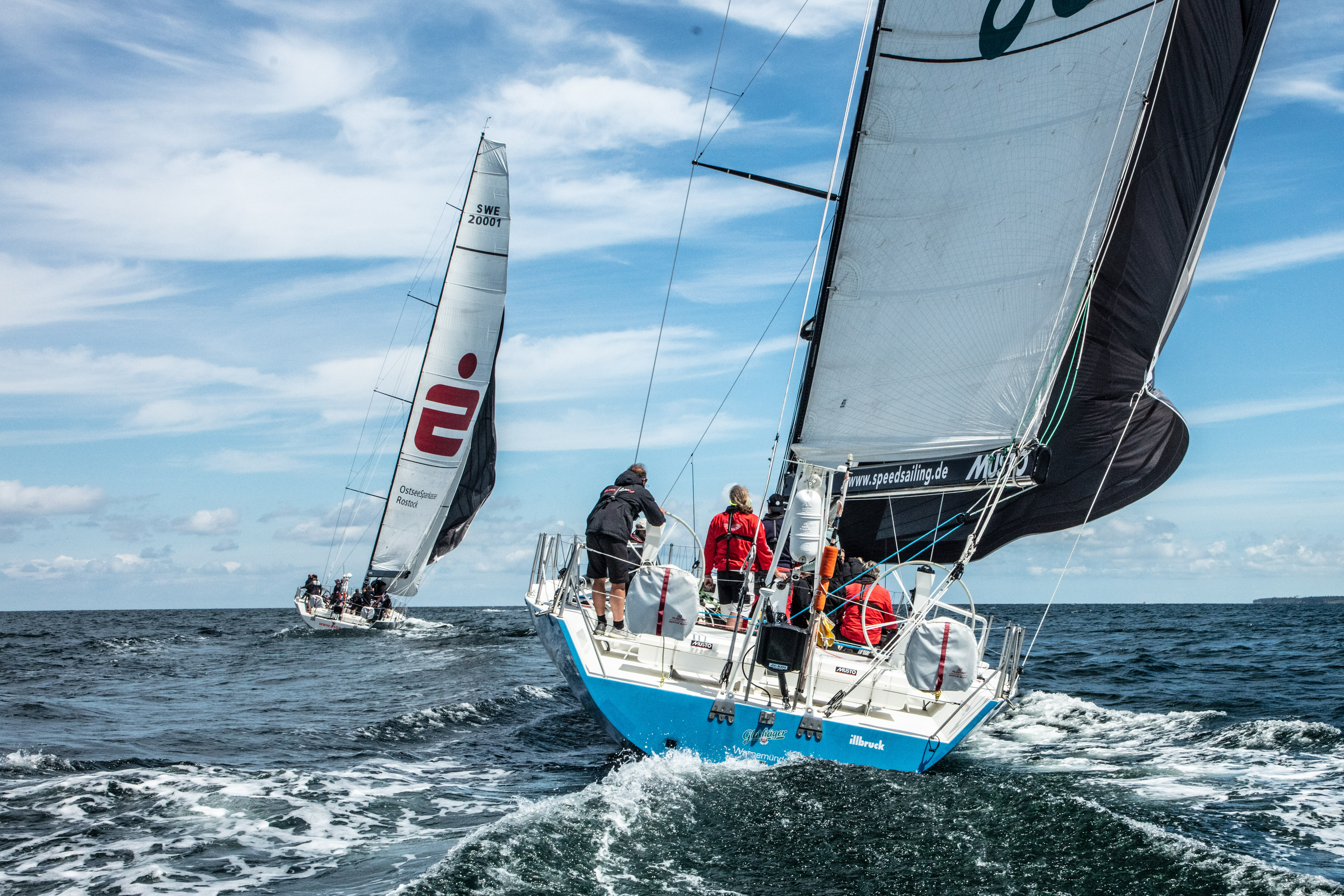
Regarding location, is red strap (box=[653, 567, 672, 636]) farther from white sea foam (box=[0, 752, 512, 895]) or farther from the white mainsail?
the white mainsail

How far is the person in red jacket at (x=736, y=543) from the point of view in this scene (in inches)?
284

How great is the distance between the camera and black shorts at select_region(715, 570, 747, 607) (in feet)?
24.5

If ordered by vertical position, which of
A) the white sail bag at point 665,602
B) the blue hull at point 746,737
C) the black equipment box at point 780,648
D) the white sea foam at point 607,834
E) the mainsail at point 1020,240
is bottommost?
the white sea foam at point 607,834

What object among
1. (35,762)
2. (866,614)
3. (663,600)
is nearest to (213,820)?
(35,762)

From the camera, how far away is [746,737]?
5.59 metres

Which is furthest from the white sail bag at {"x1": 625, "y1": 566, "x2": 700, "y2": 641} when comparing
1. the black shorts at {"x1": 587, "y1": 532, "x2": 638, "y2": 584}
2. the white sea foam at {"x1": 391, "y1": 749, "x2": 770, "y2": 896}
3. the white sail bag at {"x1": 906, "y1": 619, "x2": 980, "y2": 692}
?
the white sail bag at {"x1": 906, "y1": 619, "x2": 980, "y2": 692}

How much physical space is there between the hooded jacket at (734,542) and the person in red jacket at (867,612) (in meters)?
0.70

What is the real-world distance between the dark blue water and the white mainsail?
2.40m

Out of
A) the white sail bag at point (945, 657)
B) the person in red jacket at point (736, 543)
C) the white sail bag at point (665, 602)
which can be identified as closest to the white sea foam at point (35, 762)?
the white sail bag at point (665, 602)

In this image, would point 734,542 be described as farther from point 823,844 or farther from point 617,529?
point 823,844

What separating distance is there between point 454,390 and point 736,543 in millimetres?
17678

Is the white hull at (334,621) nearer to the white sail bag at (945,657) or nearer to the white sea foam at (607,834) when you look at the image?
the white sea foam at (607,834)

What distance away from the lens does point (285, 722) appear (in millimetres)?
9188

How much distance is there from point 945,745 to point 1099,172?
147 inches
